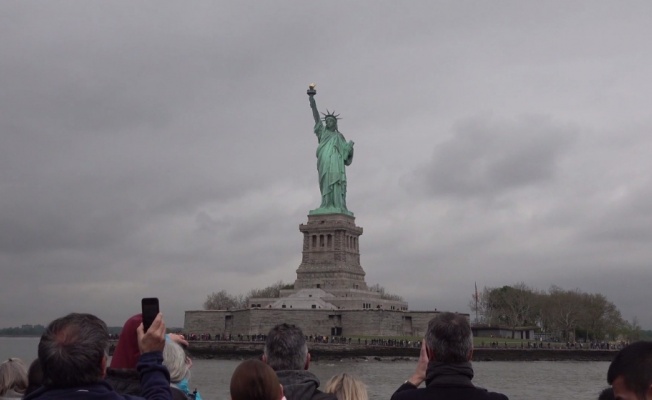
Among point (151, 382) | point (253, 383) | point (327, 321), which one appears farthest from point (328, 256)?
point (151, 382)

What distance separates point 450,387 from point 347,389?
95 centimetres

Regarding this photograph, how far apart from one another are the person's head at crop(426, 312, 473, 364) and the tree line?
319ft

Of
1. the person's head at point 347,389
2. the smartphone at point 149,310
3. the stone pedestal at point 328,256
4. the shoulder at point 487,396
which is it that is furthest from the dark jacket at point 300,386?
the stone pedestal at point 328,256

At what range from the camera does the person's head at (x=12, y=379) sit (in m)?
6.71

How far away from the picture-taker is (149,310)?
4.60 m

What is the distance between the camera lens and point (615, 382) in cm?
421

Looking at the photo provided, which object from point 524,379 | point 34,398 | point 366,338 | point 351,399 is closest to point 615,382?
point 351,399

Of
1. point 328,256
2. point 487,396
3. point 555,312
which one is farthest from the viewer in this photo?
point 555,312

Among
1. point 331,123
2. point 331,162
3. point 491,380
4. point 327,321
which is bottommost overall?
point 491,380

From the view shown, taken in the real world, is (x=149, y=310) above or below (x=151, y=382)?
above

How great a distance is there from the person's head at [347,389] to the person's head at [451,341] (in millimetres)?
823

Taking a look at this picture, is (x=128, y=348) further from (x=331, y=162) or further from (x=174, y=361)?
(x=331, y=162)

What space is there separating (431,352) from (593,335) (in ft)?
344

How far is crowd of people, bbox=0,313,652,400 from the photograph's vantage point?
4.29 metres
